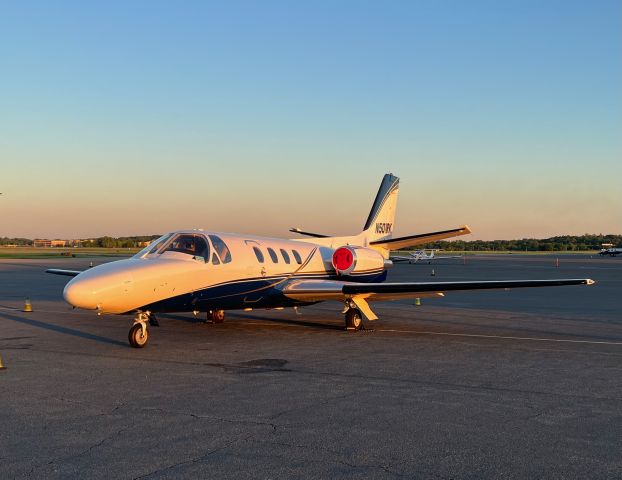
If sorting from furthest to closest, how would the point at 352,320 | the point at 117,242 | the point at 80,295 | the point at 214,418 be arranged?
the point at 117,242 → the point at 352,320 → the point at 80,295 → the point at 214,418

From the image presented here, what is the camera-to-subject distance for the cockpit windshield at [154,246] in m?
13.3

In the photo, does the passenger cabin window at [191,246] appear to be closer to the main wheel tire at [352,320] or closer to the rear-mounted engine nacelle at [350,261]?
the main wheel tire at [352,320]

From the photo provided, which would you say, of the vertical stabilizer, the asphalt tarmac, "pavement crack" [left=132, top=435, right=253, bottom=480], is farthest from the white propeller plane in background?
"pavement crack" [left=132, top=435, right=253, bottom=480]

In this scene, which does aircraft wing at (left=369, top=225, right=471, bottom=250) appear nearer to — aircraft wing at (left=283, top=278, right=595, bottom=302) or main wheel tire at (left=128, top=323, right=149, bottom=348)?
aircraft wing at (left=283, top=278, right=595, bottom=302)

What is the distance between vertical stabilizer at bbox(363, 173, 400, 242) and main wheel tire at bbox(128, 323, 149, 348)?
10.9 meters

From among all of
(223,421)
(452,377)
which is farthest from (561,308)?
(223,421)

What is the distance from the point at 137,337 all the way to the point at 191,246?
2.47 m

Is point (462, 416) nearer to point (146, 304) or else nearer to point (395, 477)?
point (395, 477)

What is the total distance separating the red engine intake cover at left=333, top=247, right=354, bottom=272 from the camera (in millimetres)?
18109

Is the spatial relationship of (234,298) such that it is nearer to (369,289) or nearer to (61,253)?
(369,289)

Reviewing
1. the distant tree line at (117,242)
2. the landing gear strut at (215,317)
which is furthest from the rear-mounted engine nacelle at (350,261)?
the distant tree line at (117,242)

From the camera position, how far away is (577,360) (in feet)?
36.3

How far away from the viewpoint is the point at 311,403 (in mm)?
7730

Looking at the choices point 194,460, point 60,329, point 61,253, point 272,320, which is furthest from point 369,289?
point 61,253
